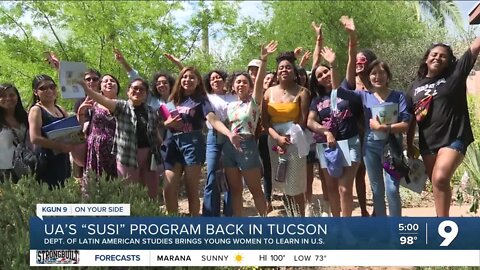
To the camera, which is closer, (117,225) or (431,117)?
(117,225)

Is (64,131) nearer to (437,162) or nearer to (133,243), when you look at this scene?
(133,243)

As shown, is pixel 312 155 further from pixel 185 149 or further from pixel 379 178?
pixel 185 149

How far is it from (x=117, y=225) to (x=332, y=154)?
2.35 metres

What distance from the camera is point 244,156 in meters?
5.20

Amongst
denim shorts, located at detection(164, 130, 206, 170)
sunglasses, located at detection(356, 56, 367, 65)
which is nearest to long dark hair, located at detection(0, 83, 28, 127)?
denim shorts, located at detection(164, 130, 206, 170)

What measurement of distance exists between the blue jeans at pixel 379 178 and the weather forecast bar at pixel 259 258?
53.6 inches

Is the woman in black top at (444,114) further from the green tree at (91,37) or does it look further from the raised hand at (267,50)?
the green tree at (91,37)

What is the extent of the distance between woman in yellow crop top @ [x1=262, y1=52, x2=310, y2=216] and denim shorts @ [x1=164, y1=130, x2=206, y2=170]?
683 millimetres

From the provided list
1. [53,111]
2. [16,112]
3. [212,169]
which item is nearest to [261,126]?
[212,169]

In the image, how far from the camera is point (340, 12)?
1683 cm

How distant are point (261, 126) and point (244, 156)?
643 mm

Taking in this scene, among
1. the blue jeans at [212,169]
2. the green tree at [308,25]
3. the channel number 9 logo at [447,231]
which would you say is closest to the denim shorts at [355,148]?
the blue jeans at [212,169]

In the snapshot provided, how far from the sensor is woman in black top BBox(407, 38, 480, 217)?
4449 mm

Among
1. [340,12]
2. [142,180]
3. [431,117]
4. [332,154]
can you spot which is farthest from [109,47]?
[340,12]
